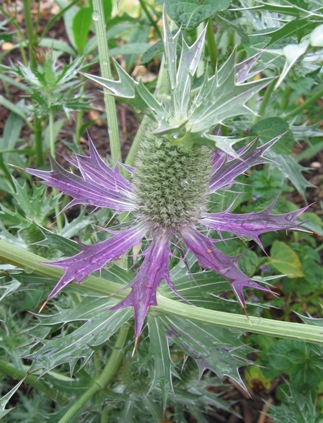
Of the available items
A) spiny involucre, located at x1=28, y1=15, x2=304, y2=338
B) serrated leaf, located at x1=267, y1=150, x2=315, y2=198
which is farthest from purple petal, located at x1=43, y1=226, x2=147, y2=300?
serrated leaf, located at x1=267, y1=150, x2=315, y2=198

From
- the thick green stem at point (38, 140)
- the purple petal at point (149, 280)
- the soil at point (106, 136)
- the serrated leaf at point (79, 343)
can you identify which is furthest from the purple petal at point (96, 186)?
the soil at point (106, 136)

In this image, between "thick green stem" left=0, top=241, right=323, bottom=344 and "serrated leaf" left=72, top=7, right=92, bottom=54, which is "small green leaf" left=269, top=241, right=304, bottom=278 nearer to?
"thick green stem" left=0, top=241, right=323, bottom=344

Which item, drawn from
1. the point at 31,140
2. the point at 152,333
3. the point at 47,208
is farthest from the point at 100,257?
the point at 31,140

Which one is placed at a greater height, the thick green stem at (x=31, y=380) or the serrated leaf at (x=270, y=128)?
the serrated leaf at (x=270, y=128)

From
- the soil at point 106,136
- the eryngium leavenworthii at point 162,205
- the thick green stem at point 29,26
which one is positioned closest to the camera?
the eryngium leavenworthii at point 162,205

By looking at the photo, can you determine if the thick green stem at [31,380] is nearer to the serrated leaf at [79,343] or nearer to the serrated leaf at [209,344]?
the serrated leaf at [79,343]

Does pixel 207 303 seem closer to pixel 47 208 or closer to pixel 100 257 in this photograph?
pixel 100 257

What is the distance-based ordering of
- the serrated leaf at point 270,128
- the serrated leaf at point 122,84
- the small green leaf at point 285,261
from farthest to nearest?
the small green leaf at point 285,261 → the serrated leaf at point 270,128 → the serrated leaf at point 122,84
